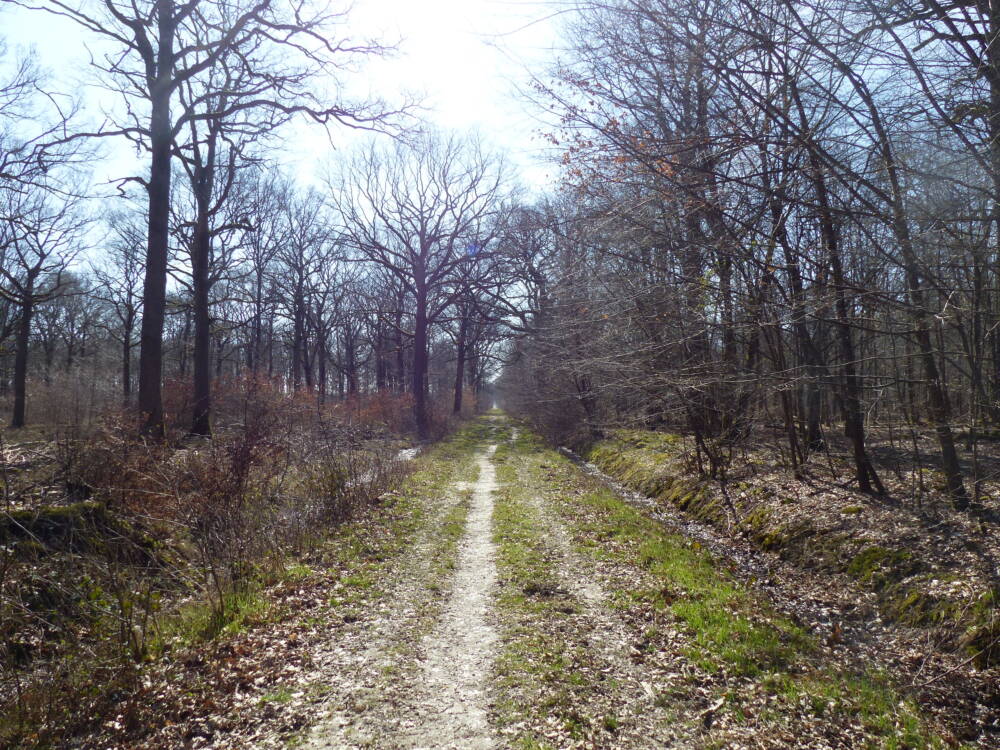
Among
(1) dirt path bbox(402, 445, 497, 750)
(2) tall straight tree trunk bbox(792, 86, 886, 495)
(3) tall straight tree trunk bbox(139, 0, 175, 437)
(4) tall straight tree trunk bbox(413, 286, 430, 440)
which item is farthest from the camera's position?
(4) tall straight tree trunk bbox(413, 286, 430, 440)

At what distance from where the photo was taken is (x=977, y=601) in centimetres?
544

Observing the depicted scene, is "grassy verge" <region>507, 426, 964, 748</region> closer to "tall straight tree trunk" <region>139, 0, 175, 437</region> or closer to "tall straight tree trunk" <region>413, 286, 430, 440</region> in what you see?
"tall straight tree trunk" <region>139, 0, 175, 437</region>

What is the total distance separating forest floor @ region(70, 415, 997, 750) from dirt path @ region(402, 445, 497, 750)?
0.06 feet

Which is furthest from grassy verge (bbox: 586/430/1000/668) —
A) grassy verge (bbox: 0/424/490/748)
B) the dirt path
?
grassy verge (bbox: 0/424/490/748)

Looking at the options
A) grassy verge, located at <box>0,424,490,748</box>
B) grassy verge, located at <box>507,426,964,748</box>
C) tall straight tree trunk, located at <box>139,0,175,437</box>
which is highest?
tall straight tree trunk, located at <box>139,0,175,437</box>

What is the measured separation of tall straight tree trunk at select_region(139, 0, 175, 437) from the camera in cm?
1324

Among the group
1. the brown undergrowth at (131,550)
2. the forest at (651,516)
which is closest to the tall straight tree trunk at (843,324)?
the forest at (651,516)

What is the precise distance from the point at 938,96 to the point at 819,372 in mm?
4098

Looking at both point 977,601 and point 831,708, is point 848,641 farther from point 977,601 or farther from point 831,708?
point 831,708

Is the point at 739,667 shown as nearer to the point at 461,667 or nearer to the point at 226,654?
the point at 461,667

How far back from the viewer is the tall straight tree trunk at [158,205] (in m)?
13.2

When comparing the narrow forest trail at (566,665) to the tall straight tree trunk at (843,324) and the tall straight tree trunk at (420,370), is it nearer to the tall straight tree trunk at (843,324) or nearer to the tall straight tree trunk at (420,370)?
the tall straight tree trunk at (843,324)

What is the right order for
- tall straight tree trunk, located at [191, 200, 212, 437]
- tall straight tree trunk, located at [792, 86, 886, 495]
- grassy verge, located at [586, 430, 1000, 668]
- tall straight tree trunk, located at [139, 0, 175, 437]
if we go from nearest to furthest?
grassy verge, located at [586, 430, 1000, 668] → tall straight tree trunk, located at [792, 86, 886, 495] → tall straight tree trunk, located at [139, 0, 175, 437] → tall straight tree trunk, located at [191, 200, 212, 437]

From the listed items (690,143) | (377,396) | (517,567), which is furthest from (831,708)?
(377,396)
